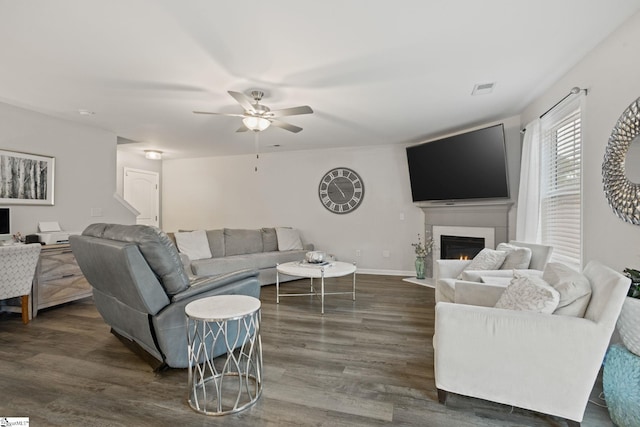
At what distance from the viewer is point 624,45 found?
2049mm

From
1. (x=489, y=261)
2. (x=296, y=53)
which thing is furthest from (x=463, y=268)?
(x=296, y=53)

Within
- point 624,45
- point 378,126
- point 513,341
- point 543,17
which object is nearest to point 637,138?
point 624,45

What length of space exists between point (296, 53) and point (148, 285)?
2014mm

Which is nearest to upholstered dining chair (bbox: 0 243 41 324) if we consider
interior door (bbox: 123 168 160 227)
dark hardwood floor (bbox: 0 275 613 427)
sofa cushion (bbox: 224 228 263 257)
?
dark hardwood floor (bbox: 0 275 613 427)

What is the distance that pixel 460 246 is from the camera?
4.69 m

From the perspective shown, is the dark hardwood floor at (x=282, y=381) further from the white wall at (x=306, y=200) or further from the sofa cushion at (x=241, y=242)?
the white wall at (x=306, y=200)

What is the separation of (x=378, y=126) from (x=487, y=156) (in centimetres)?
150

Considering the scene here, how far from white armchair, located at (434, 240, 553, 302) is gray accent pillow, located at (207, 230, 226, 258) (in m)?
3.44

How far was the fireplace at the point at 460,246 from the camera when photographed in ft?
14.7

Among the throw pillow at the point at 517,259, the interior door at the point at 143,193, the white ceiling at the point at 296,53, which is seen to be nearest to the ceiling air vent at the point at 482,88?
the white ceiling at the point at 296,53

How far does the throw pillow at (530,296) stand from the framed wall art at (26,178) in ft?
16.8

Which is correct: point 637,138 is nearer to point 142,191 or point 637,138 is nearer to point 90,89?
point 90,89

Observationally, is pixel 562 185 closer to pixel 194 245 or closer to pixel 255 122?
pixel 255 122

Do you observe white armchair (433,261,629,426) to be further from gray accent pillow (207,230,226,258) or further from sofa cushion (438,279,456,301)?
gray accent pillow (207,230,226,258)
